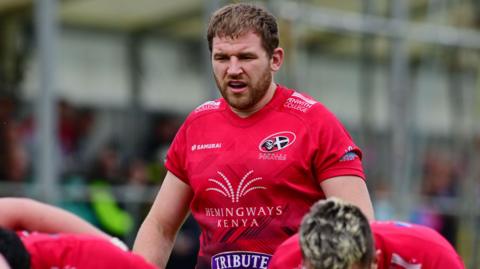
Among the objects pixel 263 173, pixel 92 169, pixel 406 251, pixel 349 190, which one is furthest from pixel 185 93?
pixel 406 251

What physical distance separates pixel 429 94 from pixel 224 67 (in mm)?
12266

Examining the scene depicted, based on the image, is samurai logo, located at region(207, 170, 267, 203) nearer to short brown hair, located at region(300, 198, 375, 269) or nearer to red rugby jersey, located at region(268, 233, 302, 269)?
red rugby jersey, located at region(268, 233, 302, 269)

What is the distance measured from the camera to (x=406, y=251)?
4844 mm

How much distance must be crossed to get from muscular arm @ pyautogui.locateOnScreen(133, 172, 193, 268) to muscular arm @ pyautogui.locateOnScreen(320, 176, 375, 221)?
2.43 feet

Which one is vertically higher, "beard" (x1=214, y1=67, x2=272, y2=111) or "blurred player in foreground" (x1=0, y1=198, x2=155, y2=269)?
"beard" (x1=214, y1=67, x2=272, y2=111)

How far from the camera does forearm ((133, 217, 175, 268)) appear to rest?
5.71 metres

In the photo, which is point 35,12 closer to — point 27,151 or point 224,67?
point 27,151

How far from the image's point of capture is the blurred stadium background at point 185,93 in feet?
38.9

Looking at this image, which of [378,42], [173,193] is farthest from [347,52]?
[173,193]

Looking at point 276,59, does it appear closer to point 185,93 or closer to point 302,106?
point 302,106

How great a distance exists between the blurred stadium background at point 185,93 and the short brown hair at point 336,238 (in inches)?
270

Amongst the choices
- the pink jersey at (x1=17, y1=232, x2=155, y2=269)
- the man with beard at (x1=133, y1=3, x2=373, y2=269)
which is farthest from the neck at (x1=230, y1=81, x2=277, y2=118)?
the pink jersey at (x1=17, y1=232, x2=155, y2=269)

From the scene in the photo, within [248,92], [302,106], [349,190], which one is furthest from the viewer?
[302,106]

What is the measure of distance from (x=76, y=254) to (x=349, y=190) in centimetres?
129
